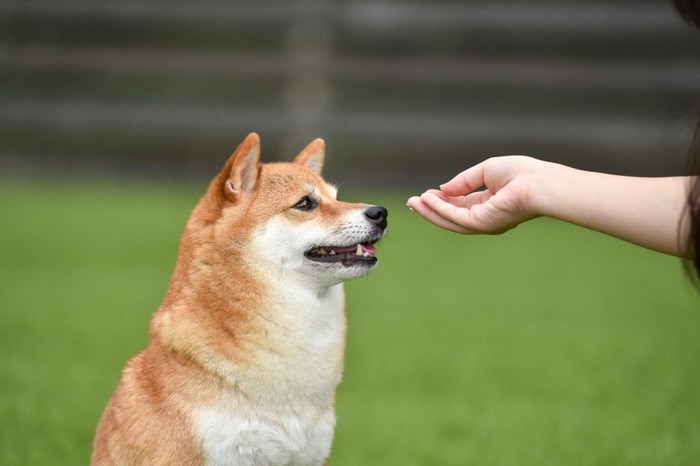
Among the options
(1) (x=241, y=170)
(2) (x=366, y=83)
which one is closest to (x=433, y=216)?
(1) (x=241, y=170)

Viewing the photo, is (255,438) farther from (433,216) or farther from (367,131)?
(367,131)

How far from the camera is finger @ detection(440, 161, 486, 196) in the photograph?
Result: 8.53ft

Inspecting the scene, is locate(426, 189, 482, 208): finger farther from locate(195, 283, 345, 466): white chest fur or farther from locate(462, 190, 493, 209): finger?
locate(195, 283, 345, 466): white chest fur

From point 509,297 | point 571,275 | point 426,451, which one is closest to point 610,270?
point 571,275

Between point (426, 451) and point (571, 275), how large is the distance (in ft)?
14.2

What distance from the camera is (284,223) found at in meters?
3.05

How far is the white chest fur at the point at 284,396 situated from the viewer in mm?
2730

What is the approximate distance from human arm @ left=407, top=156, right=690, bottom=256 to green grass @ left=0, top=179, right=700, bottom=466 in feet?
5.65

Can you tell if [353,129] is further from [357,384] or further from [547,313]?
[357,384]

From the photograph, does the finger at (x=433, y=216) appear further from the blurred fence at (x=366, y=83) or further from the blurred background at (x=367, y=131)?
the blurred fence at (x=366, y=83)

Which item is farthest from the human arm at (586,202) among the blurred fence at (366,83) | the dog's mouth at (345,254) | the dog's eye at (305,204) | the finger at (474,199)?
the blurred fence at (366,83)

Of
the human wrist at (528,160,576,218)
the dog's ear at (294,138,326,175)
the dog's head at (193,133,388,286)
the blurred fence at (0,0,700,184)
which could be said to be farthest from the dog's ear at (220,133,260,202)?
the blurred fence at (0,0,700,184)

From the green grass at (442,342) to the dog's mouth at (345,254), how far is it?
119 centimetres

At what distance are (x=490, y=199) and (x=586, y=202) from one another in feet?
0.93
